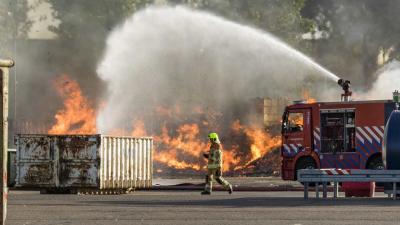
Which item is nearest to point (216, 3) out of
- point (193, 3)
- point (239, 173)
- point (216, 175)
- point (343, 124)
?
point (193, 3)

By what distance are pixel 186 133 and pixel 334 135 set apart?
865 inches

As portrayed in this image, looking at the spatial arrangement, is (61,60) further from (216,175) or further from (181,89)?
(216,175)

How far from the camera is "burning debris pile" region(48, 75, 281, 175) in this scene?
2144 inches

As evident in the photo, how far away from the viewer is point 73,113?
6325 cm

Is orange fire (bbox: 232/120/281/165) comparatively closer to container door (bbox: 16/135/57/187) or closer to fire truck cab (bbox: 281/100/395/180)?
fire truck cab (bbox: 281/100/395/180)

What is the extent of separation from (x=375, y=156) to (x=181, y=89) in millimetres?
27212

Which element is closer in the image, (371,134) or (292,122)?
(371,134)

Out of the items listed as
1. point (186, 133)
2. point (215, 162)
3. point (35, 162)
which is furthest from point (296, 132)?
point (186, 133)

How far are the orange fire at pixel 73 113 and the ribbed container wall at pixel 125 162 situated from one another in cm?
2296

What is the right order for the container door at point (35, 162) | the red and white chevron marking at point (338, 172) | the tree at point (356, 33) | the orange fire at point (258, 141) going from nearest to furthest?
the red and white chevron marking at point (338, 172), the container door at point (35, 162), the orange fire at point (258, 141), the tree at point (356, 33)

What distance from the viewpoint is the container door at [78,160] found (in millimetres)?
32594

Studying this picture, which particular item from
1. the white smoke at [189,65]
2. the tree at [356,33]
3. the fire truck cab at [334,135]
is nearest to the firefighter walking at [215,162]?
the fire truck cab at [334,135]

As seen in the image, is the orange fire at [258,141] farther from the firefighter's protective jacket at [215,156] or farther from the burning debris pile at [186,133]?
the firefighter's protective jacket at [215,156]

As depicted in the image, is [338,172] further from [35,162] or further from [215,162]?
[35,162]
